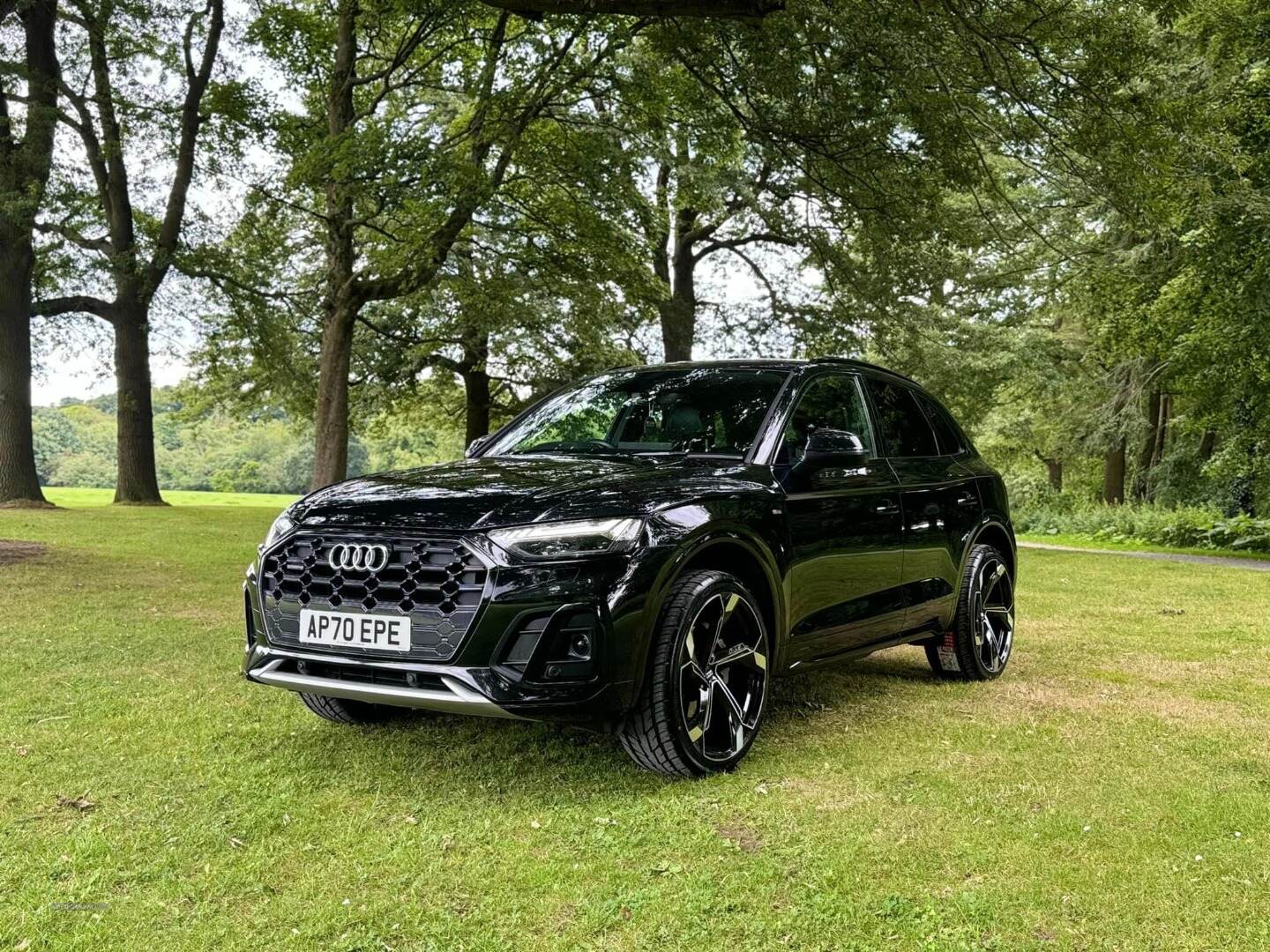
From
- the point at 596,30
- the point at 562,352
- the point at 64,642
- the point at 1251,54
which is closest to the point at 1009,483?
the point at 562,352

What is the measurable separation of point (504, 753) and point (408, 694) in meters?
0.89

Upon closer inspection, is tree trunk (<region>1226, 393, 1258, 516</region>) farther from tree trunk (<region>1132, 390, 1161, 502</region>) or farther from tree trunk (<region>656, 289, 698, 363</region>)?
tree trunk (<region>656, 289, 698, 363</region>)

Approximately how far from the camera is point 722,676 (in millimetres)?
4203

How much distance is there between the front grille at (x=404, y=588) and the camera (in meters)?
3.71

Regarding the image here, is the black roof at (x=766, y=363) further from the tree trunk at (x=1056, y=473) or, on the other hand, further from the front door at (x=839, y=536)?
the tree trunk at (x=1056, y=473)

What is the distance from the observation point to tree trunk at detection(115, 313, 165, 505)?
2255 cm

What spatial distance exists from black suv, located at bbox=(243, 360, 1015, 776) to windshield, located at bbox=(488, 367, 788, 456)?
0.01 meters

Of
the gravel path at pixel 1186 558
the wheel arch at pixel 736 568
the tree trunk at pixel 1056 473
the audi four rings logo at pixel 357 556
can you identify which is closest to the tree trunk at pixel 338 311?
the gravel path at pixel 1186 558

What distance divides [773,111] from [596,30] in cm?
387

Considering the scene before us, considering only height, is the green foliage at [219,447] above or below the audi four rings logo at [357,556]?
above

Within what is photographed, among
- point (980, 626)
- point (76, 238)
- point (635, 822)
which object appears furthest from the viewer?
point (76, 238)

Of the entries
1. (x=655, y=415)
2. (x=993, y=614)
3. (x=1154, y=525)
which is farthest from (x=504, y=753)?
(x=1154, y=525)

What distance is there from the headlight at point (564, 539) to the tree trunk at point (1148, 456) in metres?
26.6

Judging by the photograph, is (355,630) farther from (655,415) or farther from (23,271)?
(23,271)
